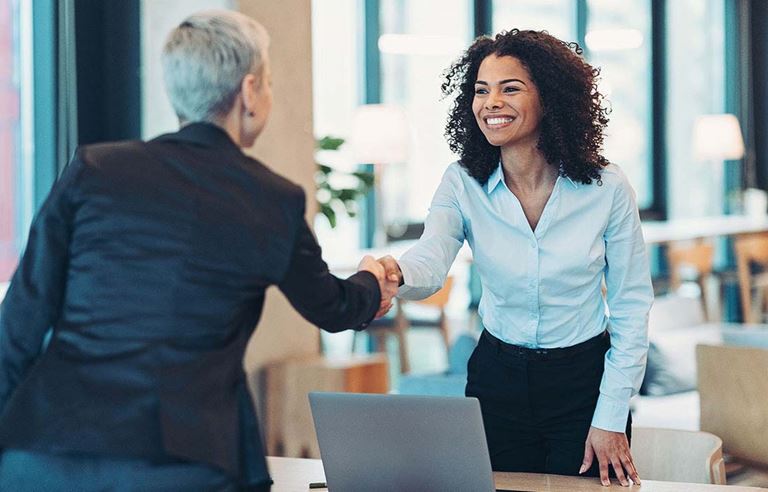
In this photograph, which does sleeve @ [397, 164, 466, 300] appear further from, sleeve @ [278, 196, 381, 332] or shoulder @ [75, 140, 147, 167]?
shoulder @ [75, 140, 147, 167]

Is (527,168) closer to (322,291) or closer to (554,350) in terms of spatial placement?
(554,350)

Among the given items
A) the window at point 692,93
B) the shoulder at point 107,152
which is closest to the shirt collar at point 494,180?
the shoulder at point 107,152

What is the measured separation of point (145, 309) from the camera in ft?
5.28

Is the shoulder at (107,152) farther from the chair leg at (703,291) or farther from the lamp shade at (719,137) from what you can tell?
the lamp shade at (719,137)

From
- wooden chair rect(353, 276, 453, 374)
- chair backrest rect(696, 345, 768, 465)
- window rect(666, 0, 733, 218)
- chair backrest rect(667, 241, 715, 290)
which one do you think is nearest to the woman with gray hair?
chair backrest rect(696, 345, 768, 465)

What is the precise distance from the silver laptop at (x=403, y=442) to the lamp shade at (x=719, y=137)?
25.0 feet

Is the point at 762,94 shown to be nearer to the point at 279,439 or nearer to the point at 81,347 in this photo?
the point at 279,439

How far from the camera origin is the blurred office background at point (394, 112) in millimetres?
4414

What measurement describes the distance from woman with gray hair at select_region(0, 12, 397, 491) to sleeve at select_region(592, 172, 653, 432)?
0.87 meters

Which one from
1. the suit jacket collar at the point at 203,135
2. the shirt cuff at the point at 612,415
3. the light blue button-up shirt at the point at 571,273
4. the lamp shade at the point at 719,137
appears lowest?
the shirt cuff at the point at 612,415

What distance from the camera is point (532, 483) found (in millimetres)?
2188

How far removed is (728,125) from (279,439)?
5.48m

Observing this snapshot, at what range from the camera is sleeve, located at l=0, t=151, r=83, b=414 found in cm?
165

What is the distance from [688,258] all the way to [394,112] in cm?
327
